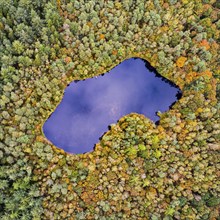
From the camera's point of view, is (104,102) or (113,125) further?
(104,102)

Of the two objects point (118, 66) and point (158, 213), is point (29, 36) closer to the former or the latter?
point (118, 66)

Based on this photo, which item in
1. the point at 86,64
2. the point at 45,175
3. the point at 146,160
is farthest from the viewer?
the point at 86,64

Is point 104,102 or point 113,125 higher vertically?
point 104,102

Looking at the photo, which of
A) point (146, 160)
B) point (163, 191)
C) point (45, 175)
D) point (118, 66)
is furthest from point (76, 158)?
point (118, 66)

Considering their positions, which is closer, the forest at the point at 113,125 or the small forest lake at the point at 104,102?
the forest at the point at 113,125
